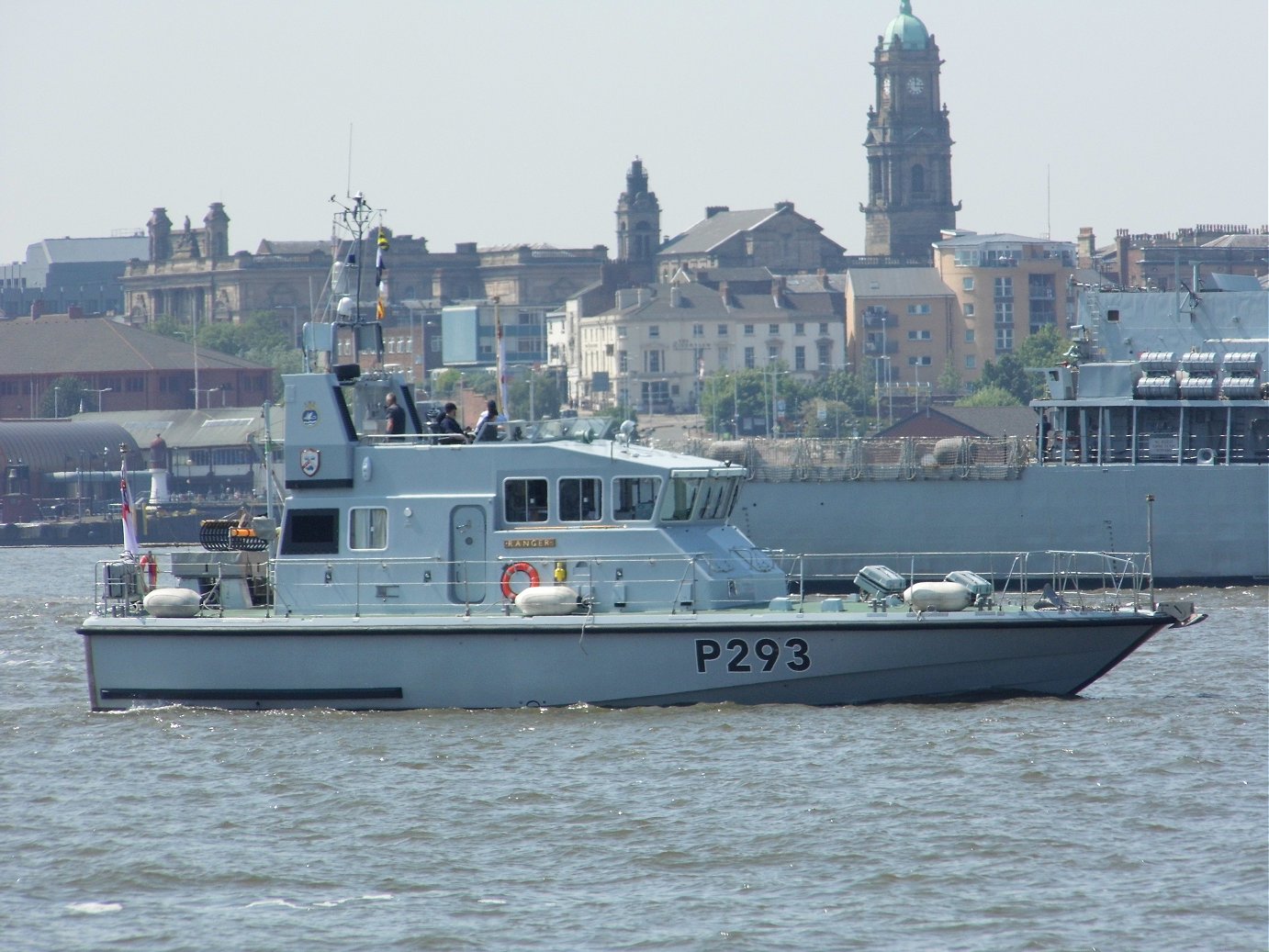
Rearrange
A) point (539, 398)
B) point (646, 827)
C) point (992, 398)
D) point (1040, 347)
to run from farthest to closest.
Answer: point (539, 398) < point (1040, 347) < point (992, 398) < point (646, 827)

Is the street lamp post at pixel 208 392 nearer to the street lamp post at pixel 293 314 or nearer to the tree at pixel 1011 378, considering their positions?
the tree at pixel 1011 378

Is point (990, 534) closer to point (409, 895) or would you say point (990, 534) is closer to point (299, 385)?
point (299, 385)

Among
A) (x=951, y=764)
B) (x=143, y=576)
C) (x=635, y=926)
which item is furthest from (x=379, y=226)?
(x=635, y=926)

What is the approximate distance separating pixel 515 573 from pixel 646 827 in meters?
4.73

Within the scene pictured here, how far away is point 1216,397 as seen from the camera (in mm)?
42438

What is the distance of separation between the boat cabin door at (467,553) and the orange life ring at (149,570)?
3.57 meters

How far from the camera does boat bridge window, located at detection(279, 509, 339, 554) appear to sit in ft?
67.7

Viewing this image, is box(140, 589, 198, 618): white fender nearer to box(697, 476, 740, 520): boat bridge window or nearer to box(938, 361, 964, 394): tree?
box(697, 476, 740, 520): boat bridge window

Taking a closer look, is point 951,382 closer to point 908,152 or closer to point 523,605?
point 908,152

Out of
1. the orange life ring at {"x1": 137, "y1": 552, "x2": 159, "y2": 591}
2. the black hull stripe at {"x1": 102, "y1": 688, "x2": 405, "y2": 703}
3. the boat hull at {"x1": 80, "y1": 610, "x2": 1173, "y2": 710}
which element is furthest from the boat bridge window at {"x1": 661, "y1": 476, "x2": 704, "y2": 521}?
the orange life ring at {"x1": 137, "y1": 552, "x2": 159, "y2": 591}

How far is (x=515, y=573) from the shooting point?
20.2 meters

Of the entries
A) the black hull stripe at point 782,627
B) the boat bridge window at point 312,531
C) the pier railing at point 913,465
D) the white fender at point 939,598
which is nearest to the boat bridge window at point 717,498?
the black hull stripe at point 782,627

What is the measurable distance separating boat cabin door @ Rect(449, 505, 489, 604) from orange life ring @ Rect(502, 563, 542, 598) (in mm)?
199

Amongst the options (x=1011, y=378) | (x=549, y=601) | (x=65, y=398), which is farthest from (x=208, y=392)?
(x=549, y=601)
